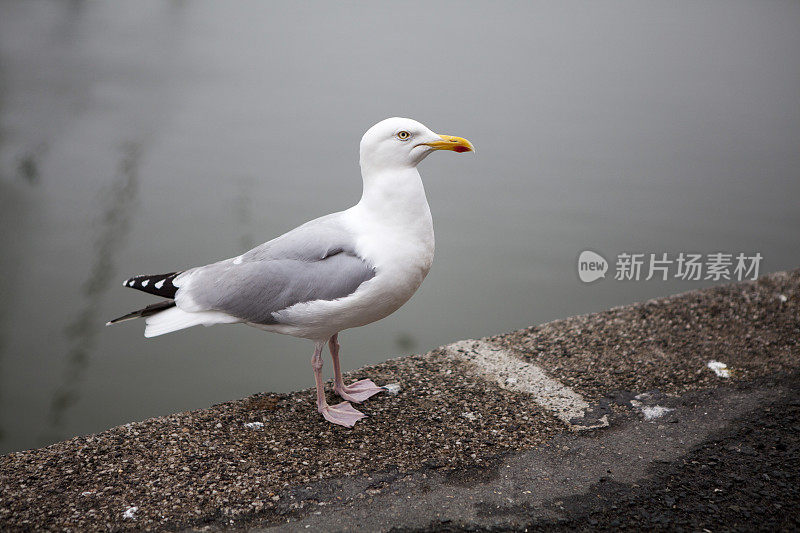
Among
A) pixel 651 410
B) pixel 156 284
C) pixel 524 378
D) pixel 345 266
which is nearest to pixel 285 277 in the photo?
pixel 345 266

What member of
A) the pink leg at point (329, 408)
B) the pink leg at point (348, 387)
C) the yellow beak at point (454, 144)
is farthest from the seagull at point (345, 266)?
the pink leg at point (348, 387)

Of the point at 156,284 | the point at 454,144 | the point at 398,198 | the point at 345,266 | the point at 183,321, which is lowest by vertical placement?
the point at 183,321

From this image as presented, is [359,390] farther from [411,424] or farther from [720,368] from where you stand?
[720,368]

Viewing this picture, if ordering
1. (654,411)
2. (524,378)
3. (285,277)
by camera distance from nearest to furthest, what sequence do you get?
(285,277) < (654,411) < (524,378)

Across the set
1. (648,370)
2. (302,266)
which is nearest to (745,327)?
(648,370)

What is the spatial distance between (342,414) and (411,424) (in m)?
0.31

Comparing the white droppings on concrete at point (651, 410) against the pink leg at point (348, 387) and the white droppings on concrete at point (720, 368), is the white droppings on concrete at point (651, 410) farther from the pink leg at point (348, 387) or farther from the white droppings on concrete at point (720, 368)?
the pink leg at point (348, 387)

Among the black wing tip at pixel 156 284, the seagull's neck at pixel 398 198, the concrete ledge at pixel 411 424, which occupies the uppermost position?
the seagull's neck at pixel 398 198

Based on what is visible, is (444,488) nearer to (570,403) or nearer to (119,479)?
(570,403)

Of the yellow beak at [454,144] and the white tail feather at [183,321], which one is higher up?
the yellow beak at [454,144]

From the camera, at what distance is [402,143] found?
8.11ft

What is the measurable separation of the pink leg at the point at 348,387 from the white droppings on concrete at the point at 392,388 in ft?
0.12

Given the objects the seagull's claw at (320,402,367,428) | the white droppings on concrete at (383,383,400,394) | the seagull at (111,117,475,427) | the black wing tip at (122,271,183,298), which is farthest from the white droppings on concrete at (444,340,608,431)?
the black wing tip at (122,271,183,298)

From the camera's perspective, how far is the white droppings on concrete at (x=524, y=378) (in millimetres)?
3008
